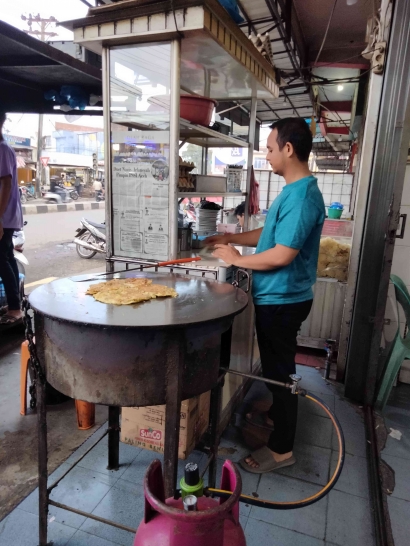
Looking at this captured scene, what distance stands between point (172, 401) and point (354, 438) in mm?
1818

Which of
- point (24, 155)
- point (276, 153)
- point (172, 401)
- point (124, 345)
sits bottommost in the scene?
point (172, 401)

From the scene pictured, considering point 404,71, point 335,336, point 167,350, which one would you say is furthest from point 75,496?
point 404,71

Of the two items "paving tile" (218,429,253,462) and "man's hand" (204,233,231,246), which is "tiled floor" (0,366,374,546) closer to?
"paving tile" (218,429,253,462)

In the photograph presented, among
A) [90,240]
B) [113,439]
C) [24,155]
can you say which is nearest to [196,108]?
[113,439]

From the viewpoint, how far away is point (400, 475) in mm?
2312

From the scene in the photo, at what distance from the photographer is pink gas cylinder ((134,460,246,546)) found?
3.23 ft

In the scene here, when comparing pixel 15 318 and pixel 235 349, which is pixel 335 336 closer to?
pixel 235 349

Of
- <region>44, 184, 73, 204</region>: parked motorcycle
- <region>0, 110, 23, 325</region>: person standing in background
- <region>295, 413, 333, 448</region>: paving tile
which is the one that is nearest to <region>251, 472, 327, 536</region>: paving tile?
<region>295, 413, 333, 448</region>: paving tile

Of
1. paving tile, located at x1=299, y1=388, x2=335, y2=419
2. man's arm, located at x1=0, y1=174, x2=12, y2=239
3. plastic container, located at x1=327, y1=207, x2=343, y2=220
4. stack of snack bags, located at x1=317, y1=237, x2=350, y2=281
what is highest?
man's arm, located at x1=0, y1=174, x2=12, y2=239

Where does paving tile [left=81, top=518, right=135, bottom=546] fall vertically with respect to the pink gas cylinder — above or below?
below

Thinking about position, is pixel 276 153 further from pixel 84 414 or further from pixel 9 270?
pixel 9 270

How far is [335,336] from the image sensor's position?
3.92 meters

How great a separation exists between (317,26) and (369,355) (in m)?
4.44

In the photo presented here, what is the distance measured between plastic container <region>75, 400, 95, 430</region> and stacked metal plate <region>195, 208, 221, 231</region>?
1.66 m
